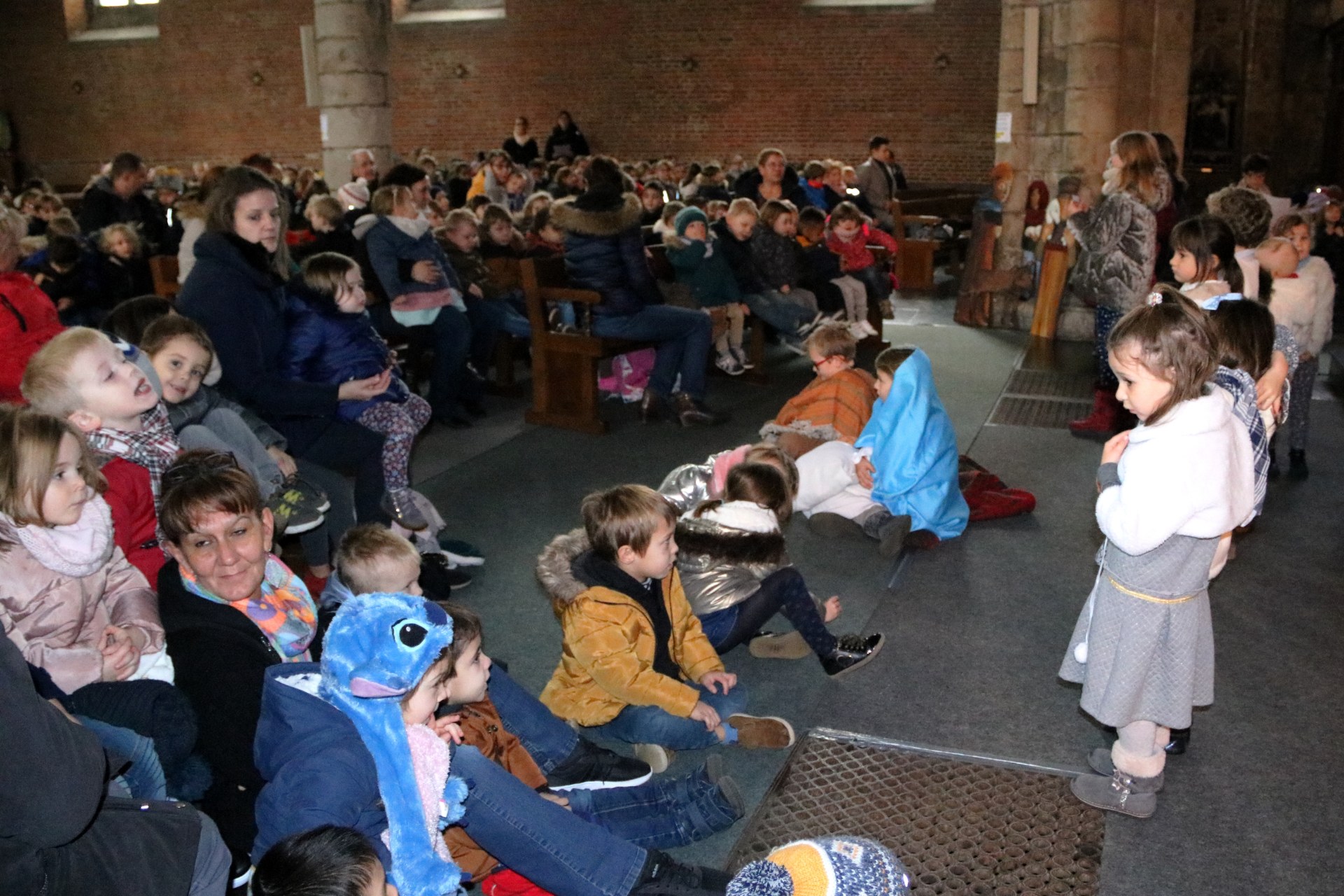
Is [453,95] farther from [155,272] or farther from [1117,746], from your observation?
[1117,746]

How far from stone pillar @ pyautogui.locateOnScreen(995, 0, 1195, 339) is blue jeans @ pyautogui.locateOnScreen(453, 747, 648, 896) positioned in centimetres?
743

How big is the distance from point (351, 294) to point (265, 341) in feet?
1.22

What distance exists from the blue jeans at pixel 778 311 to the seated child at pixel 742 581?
4288 millimetres

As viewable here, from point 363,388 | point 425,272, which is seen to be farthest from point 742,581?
point 425,272

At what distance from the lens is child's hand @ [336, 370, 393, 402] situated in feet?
14.3

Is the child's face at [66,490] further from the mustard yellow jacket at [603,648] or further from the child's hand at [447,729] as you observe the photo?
the mustard yellow jacket at [603,648]

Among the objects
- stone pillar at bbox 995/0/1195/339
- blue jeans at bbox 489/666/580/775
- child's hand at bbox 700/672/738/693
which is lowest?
child's hand at bbox 700/672/738/693

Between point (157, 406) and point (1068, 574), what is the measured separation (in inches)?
124

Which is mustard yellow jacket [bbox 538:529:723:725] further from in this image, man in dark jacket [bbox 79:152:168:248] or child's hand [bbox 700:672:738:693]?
man in dark jacket [bbox 79:152:168:248]

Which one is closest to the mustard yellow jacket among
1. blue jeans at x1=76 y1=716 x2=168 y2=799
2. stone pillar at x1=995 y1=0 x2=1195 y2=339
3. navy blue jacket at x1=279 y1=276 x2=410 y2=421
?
blue jeans at x1=76 y1=716 x2=168 y2=799

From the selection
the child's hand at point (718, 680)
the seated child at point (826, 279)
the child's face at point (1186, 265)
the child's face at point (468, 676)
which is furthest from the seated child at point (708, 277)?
the child's face at point (468, 676)

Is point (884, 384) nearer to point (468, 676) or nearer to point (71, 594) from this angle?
point (468, 676)

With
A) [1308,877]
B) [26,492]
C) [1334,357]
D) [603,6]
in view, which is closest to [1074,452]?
[1334,357]

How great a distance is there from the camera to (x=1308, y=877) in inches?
103
